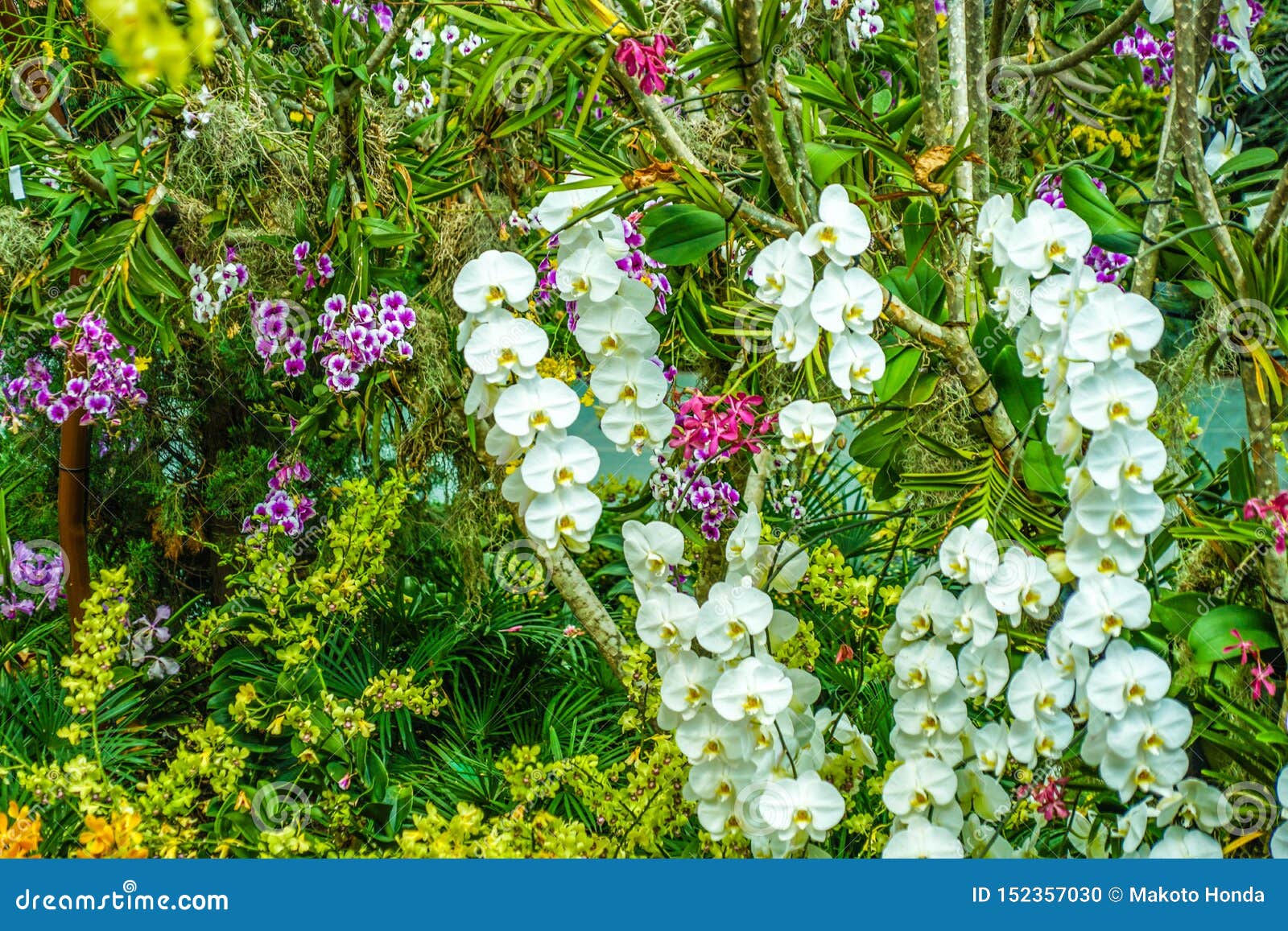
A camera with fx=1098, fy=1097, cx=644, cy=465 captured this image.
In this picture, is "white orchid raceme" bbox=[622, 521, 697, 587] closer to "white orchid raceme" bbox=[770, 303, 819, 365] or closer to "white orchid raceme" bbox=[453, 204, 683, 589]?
"white orchid raceme" bbox=[453, 204, 683, 589]

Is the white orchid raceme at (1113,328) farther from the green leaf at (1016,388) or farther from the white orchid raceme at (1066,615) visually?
the green leaf at (1016,388)

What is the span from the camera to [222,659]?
6.48 ft

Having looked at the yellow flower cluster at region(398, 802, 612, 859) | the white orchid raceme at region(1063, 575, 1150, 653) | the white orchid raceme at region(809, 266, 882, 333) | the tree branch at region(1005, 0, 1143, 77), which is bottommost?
the yellow flower cluster at region(398, 802, 612, 859)

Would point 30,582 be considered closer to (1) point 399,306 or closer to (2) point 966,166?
(1) point 399,306

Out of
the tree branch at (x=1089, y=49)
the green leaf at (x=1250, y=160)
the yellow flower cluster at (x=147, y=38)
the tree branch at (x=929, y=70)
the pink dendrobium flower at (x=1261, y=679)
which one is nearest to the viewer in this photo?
the yellow flower cluster at (x=147, y=38)

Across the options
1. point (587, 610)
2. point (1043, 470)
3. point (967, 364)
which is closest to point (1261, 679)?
point (1043, 470)

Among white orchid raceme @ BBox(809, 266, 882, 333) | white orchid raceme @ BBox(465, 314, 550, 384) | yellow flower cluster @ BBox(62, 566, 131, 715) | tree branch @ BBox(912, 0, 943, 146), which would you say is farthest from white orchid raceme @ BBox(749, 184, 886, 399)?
yellow flower cluster @ BBox(62, 566, 131, 715)

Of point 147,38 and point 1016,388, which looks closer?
point 147,38

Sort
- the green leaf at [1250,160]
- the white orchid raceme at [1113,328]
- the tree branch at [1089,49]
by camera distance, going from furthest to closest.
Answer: the tree branch at [1089,49]
the green leaf at [1250,160]
the white orchid raceme at [1113,328]

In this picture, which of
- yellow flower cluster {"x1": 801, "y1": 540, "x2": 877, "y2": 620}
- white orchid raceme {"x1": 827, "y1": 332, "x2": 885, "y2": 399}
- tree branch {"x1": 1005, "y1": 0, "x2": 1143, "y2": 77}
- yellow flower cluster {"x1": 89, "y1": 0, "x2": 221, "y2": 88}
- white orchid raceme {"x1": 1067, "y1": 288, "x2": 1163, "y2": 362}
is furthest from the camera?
yellow flower cluster {"x1": 801, "y1": 540, "x2": 877, "y2": 620}

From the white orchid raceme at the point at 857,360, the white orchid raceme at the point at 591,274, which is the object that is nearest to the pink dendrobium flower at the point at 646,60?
the white orchid raceme at the point at 591,274

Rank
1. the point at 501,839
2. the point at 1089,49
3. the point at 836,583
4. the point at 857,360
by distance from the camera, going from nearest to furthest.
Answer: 1. the point at 857,360
2. the point at 501,839
3. the point at 1089,49
4. the point at 836,583

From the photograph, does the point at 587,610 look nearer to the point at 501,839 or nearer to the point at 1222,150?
the point at 501,839

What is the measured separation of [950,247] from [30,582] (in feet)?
5.94
